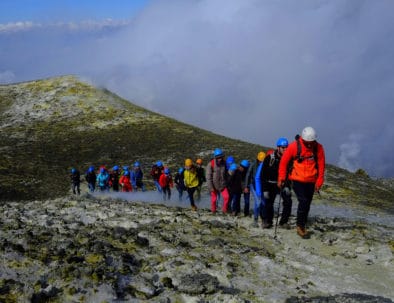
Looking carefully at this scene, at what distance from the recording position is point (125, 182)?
2947 centimetres

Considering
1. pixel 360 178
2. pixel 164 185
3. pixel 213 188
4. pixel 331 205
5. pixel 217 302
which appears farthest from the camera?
pixel 360 178

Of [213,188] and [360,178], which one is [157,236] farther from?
[360,178]

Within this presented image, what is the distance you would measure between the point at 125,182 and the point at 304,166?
18.4 m

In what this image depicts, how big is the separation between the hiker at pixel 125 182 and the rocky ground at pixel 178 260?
48.3ft

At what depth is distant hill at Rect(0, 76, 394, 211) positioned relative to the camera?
34250 millimetres

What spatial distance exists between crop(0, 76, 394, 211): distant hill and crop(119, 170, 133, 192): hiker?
4.45m

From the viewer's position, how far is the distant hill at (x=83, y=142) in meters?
34.2

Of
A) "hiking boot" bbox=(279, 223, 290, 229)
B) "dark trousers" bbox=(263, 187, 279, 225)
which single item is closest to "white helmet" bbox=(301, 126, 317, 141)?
A: "dark trousers" bbox=(263, 187, 279, 225)

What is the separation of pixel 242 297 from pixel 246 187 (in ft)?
27.0

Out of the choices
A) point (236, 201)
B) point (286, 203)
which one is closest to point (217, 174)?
point (236, 201)

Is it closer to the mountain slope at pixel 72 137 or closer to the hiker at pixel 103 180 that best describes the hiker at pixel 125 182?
the hiker at pixel 103 180

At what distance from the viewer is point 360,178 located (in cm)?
4150

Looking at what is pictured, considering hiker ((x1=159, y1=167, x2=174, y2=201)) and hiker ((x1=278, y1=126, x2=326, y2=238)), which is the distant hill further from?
hiker ((x1=278, y1=126, x2=326, y2=238))

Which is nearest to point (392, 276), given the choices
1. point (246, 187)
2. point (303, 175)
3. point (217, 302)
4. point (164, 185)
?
point (303, 175)
